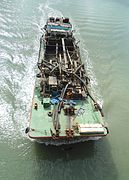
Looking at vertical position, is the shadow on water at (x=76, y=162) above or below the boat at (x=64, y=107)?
below

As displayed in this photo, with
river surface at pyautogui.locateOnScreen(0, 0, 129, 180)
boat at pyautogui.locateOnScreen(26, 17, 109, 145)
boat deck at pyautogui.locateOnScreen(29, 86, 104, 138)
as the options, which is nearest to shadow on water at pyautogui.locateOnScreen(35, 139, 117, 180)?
river surface at pyautogui.locateOnScreen(0, 0, 129, 180)

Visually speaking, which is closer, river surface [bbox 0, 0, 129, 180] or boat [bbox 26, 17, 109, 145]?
boat [bbox 26, 17, 109, 145]

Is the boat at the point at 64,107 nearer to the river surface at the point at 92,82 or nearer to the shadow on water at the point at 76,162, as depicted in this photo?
the shadow on water at the point at 76,162

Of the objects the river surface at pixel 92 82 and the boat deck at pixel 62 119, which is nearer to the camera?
the boat deck at pixel 62 119

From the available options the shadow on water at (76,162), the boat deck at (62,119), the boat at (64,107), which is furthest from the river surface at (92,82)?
the boat deck at (62,119)

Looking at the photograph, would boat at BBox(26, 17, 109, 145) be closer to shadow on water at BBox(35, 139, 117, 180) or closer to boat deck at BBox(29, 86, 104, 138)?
boat deck at BBox(29, 86, 104, 138)

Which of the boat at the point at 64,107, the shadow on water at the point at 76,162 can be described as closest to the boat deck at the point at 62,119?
the boat at the point at 64,107

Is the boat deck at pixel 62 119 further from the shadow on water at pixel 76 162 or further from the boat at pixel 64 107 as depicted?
the shadow on water at pixel 76 162

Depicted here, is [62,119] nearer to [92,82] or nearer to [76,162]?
[76,162]
